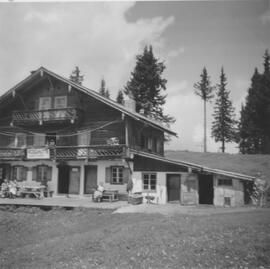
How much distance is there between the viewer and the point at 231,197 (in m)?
17.8

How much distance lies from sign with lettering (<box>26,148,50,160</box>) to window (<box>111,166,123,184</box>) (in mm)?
5113

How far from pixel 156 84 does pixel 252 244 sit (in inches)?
1364

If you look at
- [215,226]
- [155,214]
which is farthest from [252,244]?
[155,214]

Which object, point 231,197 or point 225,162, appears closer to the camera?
point 231,197

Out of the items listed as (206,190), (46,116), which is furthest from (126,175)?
(46,116)

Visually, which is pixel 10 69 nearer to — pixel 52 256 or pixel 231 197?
pixel 52 256

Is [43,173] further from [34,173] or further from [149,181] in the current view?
[149,181]

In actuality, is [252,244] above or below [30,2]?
below

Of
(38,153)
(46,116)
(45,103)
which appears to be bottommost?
(38,153)

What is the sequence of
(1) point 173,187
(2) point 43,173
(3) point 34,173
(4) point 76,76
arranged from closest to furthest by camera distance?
1. (1) point 173,187
2. (2) point 43,173
3. (3) point 34,173
4. (4) point 76,76

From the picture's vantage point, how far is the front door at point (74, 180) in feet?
72.1

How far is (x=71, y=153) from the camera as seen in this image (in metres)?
21.4

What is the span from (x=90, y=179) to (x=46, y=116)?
628 cm

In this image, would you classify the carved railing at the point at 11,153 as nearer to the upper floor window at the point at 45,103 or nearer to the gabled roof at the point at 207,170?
the upper floor window at the point at 45,103
